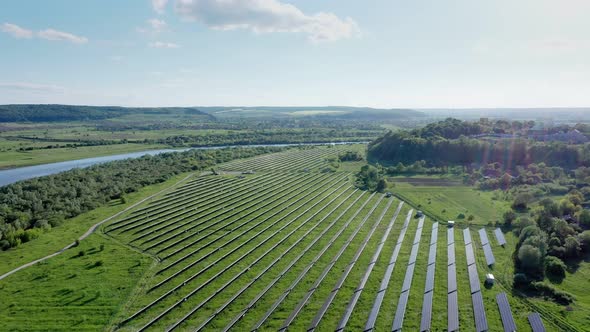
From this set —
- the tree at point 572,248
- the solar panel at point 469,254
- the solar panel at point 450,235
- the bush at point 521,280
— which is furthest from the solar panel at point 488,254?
the tree at point 572,248

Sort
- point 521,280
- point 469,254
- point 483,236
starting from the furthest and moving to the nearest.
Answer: point 483,236 < point 469,254 < point 521,280

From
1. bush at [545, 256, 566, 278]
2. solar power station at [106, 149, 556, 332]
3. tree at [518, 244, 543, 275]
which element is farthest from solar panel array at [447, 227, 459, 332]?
bush at [545, 256, 566, 278]

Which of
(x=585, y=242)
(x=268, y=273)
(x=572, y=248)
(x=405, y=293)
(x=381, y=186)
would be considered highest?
(x=585, y=242)

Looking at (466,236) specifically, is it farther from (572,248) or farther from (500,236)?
(572,248)

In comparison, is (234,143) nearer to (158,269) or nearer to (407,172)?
(407,172)

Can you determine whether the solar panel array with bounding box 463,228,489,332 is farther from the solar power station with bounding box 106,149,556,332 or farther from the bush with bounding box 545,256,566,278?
the bush with bounding box 545,256,566,278

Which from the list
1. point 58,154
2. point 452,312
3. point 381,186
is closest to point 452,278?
point 452,312

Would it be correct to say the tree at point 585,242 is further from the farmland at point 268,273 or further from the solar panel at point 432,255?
the solar panel at point 432,255
